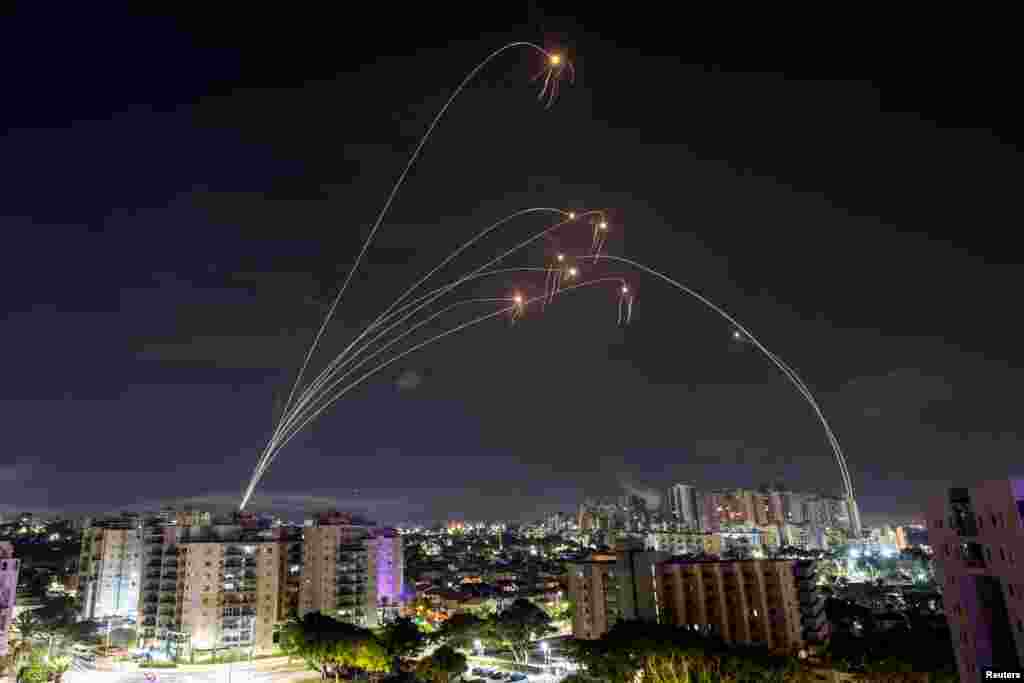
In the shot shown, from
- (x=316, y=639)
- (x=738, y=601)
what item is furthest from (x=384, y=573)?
(x=738, y=601)

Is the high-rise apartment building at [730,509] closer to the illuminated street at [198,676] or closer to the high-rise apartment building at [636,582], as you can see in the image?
the high-rise apartment building at [636,582]

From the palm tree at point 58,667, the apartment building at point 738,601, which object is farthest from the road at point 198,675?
the apartment building at point 738,601

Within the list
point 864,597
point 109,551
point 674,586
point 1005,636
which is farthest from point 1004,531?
→ point 109,551

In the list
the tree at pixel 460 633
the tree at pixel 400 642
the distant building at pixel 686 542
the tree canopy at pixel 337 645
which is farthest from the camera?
the distant building at pixel 686 542

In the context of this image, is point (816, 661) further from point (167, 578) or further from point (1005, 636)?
point (167, 578)

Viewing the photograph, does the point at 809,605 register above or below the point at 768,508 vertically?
below

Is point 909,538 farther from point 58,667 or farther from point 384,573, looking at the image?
point 58,667
